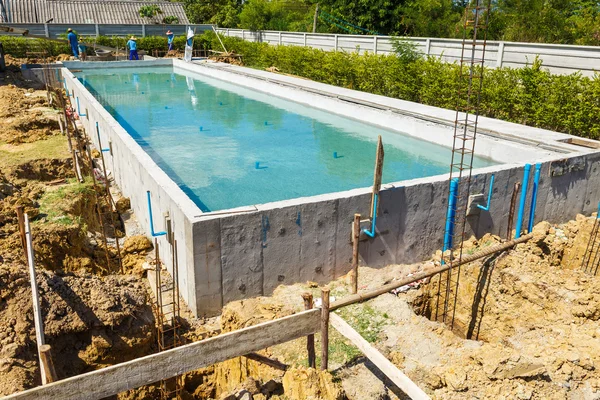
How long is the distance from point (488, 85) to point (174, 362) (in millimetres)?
11974

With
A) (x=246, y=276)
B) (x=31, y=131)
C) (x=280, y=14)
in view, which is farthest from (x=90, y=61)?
(x=246, y=276)

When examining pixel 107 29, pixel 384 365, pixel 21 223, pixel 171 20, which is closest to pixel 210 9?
pixel 171 20

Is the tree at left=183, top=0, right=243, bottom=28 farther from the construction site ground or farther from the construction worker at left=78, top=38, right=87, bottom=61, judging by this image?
the construction site ground

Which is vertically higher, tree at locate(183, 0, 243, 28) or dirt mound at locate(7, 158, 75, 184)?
tree at locate(183, 0, 243, 28)

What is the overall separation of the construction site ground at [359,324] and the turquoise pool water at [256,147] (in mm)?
2445

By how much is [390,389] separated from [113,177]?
341 inches

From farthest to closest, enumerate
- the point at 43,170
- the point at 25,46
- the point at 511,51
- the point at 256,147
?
1. the point at 25,46
2. the point at 511,51
3. the point at 256,147
4. the point at 43,170

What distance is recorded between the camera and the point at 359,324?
589 cm

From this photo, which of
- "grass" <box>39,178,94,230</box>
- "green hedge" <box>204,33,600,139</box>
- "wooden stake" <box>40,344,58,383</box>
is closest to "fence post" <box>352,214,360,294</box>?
"wooden stake" <box>40,344,58,383</box>

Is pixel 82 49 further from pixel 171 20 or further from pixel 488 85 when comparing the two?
pixel 488 85

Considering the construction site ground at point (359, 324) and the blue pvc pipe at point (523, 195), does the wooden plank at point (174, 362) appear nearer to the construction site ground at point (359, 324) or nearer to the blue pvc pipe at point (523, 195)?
the construction site ground at point (359, 324)

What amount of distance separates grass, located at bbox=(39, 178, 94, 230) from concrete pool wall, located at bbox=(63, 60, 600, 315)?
32.8 inches

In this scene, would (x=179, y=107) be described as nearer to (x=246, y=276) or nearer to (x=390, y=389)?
(x=246, y=276)

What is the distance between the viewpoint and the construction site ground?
4613 millimetres
